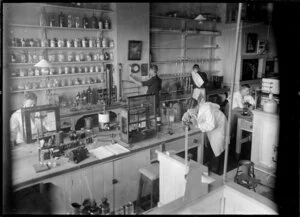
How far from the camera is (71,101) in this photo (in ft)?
13.2

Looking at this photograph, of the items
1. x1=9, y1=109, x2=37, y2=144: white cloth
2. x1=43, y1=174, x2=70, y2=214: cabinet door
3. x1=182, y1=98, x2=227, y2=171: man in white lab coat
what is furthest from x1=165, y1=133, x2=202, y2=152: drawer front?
x1=9, y1=109, x2=37, y2=144: white cloth

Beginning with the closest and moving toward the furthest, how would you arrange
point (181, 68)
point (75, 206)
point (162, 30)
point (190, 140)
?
1. point (75, 206)
2. point (190, 140)
3. point (162, 30)
4. point (181, 68)

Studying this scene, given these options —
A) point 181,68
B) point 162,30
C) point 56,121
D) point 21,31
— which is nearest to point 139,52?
point 162,30

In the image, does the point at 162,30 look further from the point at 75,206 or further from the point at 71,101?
the point at 75,206

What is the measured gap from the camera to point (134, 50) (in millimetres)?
4367

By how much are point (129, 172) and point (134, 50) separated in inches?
94.0

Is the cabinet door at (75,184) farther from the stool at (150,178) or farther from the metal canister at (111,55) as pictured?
the metal canister at (111,55)

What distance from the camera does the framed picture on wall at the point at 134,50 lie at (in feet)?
14.2

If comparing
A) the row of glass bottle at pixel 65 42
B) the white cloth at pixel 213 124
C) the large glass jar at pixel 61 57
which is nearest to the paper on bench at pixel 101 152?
the white cloth at pixel 213 124

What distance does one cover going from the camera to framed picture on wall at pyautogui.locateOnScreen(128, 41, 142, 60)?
170 inches

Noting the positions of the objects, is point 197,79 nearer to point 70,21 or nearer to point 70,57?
point 70,57

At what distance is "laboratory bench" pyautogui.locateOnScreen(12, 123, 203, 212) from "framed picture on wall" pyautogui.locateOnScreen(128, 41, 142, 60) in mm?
1879

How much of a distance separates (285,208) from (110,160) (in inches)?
55.4

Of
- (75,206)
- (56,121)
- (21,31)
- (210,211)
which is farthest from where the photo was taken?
(21,31)
